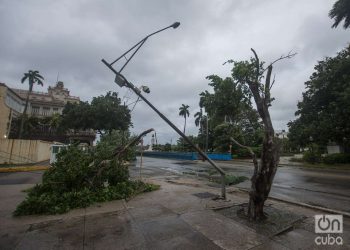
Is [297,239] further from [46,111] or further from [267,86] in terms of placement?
[46,111]

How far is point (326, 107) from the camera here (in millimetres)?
28656

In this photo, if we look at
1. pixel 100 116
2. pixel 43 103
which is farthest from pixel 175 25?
pixel 43 103

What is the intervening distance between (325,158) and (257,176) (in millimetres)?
25816

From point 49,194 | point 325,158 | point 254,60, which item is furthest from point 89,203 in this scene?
point 325,158

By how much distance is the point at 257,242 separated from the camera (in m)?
4.39

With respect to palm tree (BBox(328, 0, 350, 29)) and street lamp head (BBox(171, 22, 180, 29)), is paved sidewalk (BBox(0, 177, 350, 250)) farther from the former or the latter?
palm tree (BBox(328, 0, 350, 29))

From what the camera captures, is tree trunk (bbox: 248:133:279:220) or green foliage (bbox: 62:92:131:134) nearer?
tree trunk (bbox: 248:133:279:220)

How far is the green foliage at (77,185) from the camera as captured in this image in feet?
20.9

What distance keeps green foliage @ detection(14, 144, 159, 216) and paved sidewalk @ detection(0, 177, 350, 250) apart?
39 centimetres

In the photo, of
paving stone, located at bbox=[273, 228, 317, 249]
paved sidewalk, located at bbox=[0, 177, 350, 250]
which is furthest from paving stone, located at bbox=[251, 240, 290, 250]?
paving stone, located at bbox=[273, 228, 317, 249]

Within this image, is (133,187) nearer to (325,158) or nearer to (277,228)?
(277,228)

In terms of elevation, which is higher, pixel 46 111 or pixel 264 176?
pixel 46 111

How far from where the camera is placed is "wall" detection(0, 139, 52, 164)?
2212 centimetres

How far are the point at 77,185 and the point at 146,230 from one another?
12.8 ft
